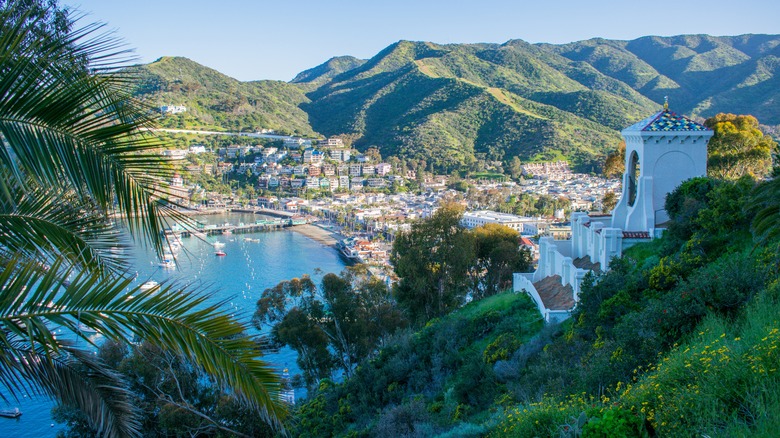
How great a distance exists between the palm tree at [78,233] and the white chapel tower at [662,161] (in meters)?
8.59

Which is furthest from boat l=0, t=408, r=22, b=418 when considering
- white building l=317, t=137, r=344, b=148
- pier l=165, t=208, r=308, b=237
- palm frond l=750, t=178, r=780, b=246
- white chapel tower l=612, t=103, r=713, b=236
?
white building l=317, t=137, r=344, b=148

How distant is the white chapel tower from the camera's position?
952cm

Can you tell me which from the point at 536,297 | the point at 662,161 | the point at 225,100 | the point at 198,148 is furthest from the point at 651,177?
the point at 225,100

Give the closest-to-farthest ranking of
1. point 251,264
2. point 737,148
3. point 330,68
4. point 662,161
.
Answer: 1. point 662,161
2. point 737,148
3. point 251,264
4. point 330,68

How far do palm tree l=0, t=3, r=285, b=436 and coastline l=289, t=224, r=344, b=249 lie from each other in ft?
132

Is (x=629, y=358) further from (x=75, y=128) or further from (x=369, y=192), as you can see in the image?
(x=369, y=192)

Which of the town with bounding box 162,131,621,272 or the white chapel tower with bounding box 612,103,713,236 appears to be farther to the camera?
the town with bounding box 162,131,621,272

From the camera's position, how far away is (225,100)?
87.8 metres

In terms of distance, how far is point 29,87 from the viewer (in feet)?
6.22

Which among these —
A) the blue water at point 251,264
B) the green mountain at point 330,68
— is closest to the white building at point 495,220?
the blue water at point 251,264

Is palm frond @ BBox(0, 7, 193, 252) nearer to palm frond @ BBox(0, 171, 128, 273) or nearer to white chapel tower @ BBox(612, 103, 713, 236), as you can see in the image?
palm frond @ BBox(0, 171, 128, 273)

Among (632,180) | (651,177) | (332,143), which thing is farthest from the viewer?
(332,143)

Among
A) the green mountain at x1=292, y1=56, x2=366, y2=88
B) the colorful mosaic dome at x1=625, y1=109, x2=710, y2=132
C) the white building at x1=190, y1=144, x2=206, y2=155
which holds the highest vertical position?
the green mountain at x1=292, y1=56, x2=366, y2=88

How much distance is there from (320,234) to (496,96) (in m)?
46.4
